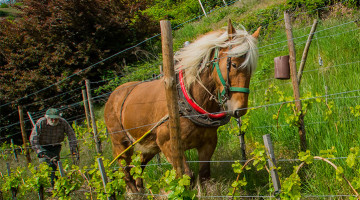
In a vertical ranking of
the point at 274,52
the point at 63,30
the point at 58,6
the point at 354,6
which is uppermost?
the point at 58,6

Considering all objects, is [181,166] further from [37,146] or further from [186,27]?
[186,27]

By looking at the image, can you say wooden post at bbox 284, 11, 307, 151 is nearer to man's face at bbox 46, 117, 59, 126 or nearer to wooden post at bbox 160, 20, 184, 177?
wooden post at bbox 160, 20, 184, 177

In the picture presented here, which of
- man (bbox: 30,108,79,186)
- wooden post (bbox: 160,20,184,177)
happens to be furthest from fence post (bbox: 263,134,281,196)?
man (bbox: 30,108,79,186)

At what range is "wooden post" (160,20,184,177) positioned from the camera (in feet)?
7.06

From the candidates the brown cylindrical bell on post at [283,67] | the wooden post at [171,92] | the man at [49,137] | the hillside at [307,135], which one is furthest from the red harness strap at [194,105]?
the man at [49,137]

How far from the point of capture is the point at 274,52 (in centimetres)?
707

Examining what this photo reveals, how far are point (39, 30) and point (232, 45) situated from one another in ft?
33.7

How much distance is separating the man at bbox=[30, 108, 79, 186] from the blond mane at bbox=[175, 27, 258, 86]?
3.30 metres

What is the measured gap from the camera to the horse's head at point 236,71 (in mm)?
2559

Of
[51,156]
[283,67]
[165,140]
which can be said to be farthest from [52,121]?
[283,67]

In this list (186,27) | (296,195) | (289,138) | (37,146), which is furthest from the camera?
(186,27)

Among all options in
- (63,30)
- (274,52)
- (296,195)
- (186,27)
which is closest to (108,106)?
(296,195)

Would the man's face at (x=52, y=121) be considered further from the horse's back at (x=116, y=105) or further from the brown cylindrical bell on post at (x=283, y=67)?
the brown cylindrical bell on post at (x=283, y=67)

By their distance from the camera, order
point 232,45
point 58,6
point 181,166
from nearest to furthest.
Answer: point 181,166, point 232,45, point 58,6
